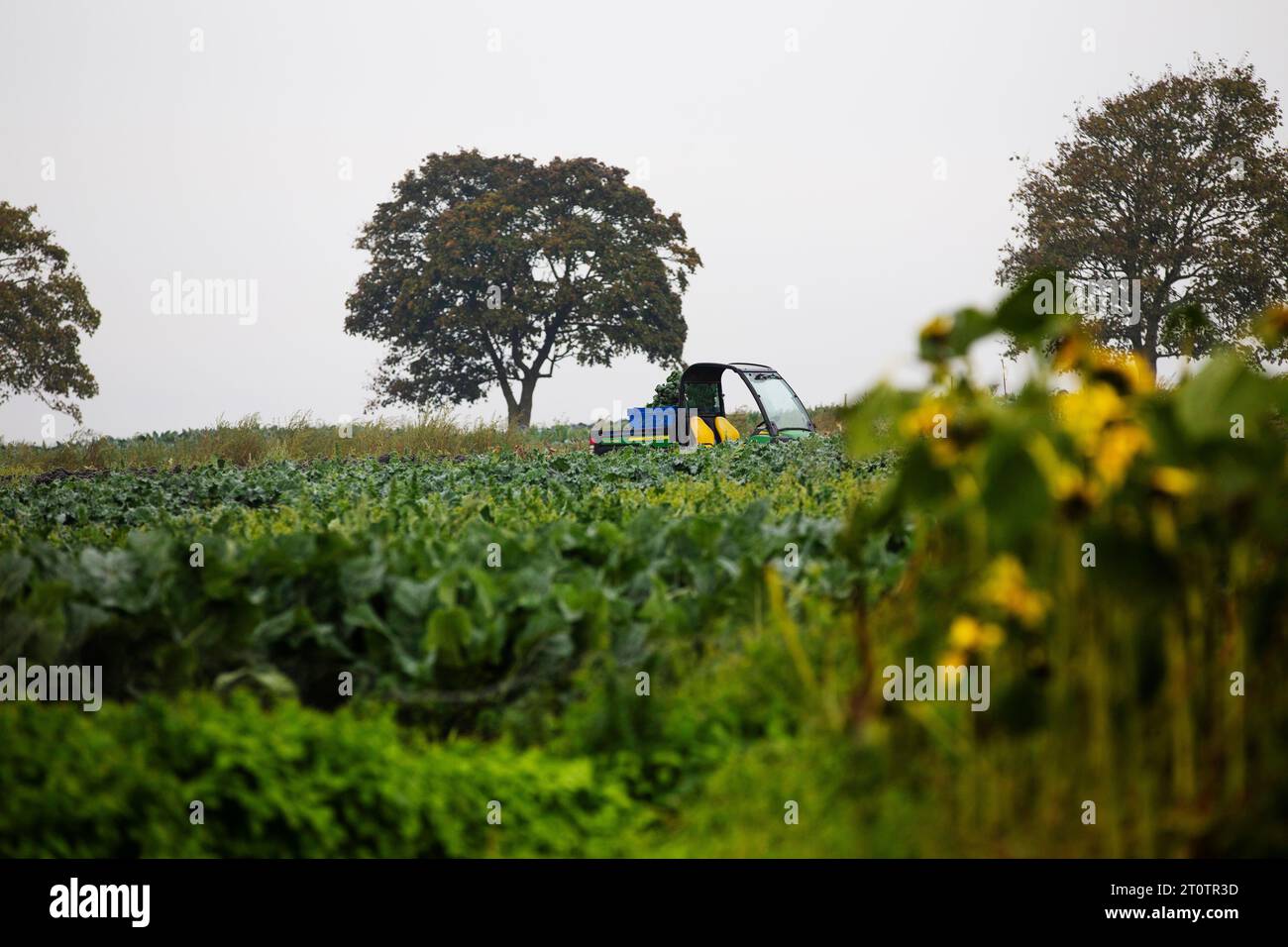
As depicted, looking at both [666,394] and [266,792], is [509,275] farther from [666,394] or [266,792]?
[266,792]

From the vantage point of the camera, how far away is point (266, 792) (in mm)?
2982

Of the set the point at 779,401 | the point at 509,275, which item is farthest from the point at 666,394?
the point at 509,275

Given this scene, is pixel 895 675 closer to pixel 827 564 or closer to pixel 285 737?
pixel 827 564

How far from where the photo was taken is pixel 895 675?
314 centimetres

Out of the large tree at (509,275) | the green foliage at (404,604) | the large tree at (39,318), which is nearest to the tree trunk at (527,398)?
the large tree at (509,275)

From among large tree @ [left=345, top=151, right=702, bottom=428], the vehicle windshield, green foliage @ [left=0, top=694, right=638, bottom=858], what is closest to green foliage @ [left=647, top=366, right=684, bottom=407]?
the vehicle windshield

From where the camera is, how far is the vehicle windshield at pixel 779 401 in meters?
18.2

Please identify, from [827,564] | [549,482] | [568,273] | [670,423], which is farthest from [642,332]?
[827,564]

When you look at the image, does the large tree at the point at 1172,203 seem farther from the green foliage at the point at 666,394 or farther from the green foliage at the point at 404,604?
the green foliage at the point at 404,604

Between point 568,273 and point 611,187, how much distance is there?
349cm

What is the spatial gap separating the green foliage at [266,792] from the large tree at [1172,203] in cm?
2982

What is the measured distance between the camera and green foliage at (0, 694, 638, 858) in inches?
115

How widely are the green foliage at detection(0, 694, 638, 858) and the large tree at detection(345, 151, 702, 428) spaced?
108 feet

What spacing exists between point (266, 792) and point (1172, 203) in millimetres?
32830
